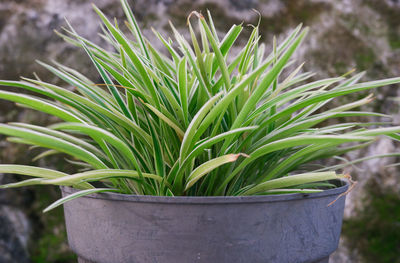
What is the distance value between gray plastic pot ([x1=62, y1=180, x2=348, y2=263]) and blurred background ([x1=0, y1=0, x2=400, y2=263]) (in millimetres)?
571

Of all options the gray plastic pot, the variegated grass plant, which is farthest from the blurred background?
the gray plastic pot

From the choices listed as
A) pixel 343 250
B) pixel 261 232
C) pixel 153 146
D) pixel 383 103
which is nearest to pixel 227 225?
pixel 261 232

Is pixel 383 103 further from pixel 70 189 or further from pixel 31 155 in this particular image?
pixel 31 155

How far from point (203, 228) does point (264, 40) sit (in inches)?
32.1

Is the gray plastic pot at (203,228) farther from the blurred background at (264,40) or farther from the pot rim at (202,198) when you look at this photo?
the blurred background at (264,40)

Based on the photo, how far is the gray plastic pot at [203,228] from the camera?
0.49 metres

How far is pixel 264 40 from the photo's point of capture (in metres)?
1.15

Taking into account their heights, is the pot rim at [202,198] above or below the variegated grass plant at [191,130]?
below

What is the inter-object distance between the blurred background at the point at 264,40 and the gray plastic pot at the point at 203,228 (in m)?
0.57

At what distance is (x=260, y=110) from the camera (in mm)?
573

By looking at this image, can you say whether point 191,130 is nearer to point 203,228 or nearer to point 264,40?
point 203,228

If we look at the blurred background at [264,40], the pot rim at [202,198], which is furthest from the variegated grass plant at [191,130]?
the blurred background at [264,40]

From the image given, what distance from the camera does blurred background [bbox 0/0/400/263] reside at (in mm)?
1027

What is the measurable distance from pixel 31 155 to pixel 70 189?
1.77ft
